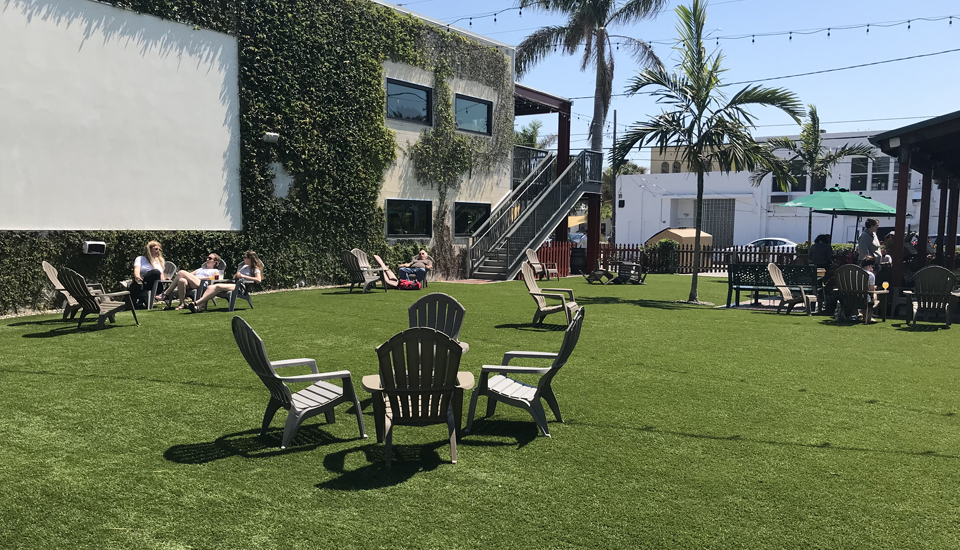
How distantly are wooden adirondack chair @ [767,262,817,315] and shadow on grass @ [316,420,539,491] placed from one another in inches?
365

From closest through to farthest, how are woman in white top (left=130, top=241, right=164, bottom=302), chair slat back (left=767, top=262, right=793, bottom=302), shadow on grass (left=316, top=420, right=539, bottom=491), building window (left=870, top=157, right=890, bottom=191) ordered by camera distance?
shadow on grass (left=316, top=420, right=539, bottom=491) < woman in white top (left=130, top=241, right=164, bottom=302) < chair slat back (left=767, top=262, right=793, bottom=302) < building window (left=870, top=157, right=890, bottom=191)

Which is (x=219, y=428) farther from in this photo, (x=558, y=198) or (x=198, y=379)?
(x=558, y=198)

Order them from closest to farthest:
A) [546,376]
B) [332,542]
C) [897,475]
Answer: [332,542] < [897,475] < [546,376]

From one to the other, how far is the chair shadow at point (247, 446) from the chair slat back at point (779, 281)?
10555 mm

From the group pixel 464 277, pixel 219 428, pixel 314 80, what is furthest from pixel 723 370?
pixel 464 277

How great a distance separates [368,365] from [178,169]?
8728 millimetres

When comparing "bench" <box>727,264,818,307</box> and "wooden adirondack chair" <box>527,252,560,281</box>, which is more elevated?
"bench" <box>727,264,818,307</box>

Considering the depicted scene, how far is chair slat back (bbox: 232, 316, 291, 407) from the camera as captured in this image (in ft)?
15.1

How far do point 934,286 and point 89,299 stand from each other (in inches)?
510

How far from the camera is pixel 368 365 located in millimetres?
7547

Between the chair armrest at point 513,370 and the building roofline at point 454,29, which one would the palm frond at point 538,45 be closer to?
the building roofline at point 454,29

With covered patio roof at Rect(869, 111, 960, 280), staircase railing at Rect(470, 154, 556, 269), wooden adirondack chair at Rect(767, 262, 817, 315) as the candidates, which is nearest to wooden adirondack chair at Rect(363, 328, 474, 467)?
wooden adirondack chair at Rect(767, 262, 817, 315)

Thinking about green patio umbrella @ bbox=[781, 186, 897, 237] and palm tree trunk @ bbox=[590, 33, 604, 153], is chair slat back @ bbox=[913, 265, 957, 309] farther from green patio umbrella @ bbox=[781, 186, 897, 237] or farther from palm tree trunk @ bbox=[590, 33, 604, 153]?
palm tree trunk @ bbox=[590, 33, 604, 153]

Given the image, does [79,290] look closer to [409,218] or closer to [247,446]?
[247,446]
